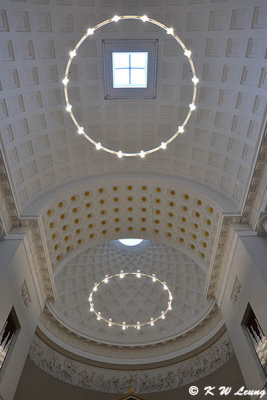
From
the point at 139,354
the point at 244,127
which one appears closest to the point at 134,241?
the point at 139,354

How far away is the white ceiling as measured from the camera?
41.4 feet

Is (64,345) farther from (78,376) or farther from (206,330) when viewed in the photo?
(206,330)

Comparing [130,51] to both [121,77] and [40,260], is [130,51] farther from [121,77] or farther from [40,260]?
[40,260]

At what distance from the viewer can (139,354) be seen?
926 inches

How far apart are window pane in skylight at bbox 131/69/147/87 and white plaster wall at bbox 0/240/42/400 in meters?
9.29

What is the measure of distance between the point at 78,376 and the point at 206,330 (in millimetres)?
9254

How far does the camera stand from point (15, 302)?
13.5 metres

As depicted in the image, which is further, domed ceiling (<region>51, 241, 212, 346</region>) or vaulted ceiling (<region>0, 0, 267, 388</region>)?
domed ceiling (<region>51, 241, 212, 346</region>)

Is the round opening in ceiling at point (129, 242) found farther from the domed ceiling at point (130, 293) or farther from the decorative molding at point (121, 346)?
the decorative molding at point (121, 346)

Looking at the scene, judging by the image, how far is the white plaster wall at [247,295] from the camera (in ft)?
40.7

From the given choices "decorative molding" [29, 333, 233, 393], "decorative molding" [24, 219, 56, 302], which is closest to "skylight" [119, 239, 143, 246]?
"decorative molding" [29, 333, 233, 393]

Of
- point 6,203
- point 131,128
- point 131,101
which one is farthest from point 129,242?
point 6,203

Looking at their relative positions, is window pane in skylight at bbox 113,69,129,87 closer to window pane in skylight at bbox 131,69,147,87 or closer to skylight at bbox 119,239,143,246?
window pane in skylight at bbox 131,69,147,87

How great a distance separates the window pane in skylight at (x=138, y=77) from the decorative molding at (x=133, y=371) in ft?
53.0
